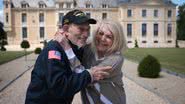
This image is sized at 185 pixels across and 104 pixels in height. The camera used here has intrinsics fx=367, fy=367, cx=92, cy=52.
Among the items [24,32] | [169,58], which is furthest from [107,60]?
[24,32]

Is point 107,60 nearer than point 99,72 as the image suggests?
No

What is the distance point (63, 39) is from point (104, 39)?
0.29 meters

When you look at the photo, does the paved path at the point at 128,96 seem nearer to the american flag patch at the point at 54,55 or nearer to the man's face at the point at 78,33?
the man's face at the point at 78,33

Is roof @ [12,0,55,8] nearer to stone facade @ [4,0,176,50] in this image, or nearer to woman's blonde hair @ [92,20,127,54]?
stone facade @ [4,0,176,50]

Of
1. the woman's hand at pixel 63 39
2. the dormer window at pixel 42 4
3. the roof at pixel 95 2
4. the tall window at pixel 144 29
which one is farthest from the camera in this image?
the dormer window at pixel 42 4

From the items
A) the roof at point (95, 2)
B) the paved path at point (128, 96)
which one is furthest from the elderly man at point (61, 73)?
the roof at point (95, 2)

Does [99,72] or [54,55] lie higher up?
[54,55]

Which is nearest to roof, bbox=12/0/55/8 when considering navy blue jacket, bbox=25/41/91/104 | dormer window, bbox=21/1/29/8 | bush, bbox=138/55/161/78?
dormer window, bbox=21/1/29/8

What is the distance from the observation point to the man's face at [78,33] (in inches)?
92.3

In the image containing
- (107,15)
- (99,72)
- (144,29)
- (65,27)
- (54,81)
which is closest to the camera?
(54,81)

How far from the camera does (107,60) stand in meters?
2.40

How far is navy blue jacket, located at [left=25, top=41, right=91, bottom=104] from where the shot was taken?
2.15 metres

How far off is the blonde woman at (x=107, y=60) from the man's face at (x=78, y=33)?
14 centimetres

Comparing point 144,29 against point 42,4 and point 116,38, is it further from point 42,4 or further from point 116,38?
point 116,38
